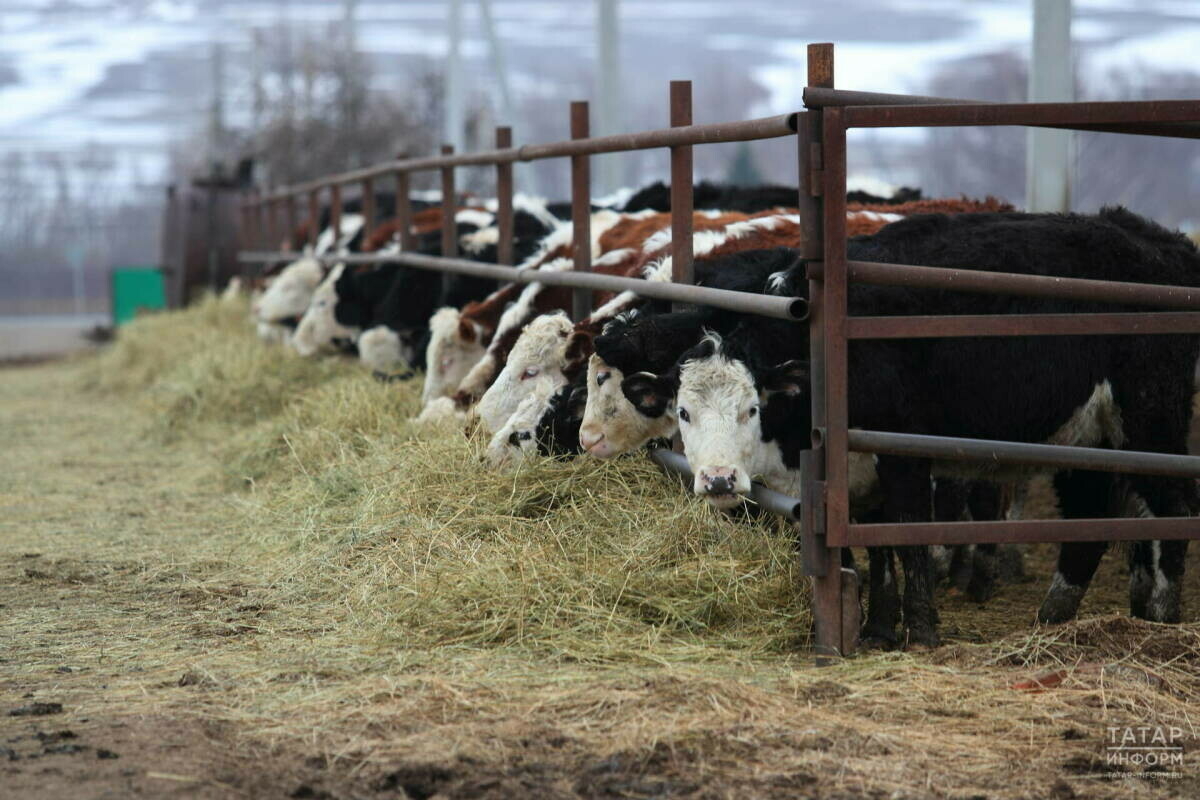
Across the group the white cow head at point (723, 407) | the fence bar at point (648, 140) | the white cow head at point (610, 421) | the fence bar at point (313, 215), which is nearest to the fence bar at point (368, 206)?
the fence bar at point (313, 215)

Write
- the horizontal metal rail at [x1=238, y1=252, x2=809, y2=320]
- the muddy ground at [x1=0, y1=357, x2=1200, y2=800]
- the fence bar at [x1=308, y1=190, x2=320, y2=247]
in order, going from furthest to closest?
1. the fence bar at [x1=308, y1=190, x2=320, y2=247]
2. the horizontal metal rail at [x1=238, y1=252, x2=809, y2=320]
3. the muddy ground at [x1=0, y1=357, x2=1200, y2=800]

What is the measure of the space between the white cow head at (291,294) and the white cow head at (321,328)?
1.61 metres

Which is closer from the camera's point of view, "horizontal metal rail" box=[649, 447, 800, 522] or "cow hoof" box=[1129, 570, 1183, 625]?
"horizontal metal rail" box=[649, 447, 800, 522]

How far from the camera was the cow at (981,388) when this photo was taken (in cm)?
497

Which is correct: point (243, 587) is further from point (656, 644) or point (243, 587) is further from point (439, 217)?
point (439, 217)

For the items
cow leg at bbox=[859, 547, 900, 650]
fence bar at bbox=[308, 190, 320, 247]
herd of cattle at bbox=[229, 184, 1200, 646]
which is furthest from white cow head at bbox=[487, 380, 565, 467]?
fence bar at bbox=[308, 190, 320, 247]

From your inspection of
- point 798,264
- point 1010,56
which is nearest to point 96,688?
point 798,264

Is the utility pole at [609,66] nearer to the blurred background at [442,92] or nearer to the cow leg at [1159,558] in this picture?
the blurred background at [442,92]

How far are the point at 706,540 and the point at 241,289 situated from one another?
1546 centimetres

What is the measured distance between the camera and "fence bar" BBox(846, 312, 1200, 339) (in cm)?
437

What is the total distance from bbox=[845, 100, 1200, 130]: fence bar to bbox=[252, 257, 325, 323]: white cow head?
33.8ft

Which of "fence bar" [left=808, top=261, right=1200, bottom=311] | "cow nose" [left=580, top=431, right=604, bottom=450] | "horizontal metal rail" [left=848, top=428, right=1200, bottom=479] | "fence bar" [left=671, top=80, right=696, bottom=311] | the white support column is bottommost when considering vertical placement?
"cow nose" [left=580, top=431, right=604, bottom=450]

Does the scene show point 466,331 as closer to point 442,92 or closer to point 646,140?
point 646,140

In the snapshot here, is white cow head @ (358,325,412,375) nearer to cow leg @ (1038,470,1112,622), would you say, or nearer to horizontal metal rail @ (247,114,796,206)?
horizontal metal rail @ (247,114,796,206)
